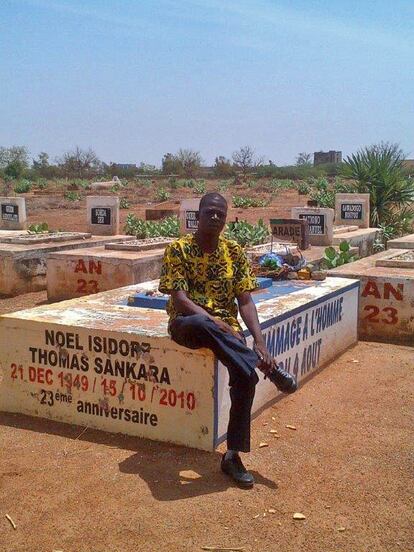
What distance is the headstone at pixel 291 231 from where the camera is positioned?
10227mm

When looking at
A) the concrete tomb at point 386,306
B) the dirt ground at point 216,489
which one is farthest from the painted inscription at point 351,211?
the dirt ground at point 216,489

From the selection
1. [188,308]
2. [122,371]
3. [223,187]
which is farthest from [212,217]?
[223,187]

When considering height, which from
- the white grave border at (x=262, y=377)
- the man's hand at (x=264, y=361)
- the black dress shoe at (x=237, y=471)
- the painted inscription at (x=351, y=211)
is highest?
the painted inscription at (x=351, y=211)

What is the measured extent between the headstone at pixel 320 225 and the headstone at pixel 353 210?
2859 millimetres

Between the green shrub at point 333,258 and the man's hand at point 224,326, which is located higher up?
the man's hand at point 224,326

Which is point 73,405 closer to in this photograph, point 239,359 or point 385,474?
point 239,359

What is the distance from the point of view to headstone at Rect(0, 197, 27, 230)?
15.0 m

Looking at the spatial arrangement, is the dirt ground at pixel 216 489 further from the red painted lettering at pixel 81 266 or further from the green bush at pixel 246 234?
the green bush at pixel 246 234

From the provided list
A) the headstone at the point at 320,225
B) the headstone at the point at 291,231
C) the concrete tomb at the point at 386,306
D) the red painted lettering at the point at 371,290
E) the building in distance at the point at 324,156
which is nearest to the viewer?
the concrete tomb at the point at 386,306

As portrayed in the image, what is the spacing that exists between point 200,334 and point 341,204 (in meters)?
11.5

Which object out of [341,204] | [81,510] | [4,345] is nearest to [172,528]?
[81,510]

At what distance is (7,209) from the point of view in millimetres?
15164

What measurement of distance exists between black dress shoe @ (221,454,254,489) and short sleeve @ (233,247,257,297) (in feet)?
3.14

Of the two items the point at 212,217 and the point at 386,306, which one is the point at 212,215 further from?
the point at 386,306
